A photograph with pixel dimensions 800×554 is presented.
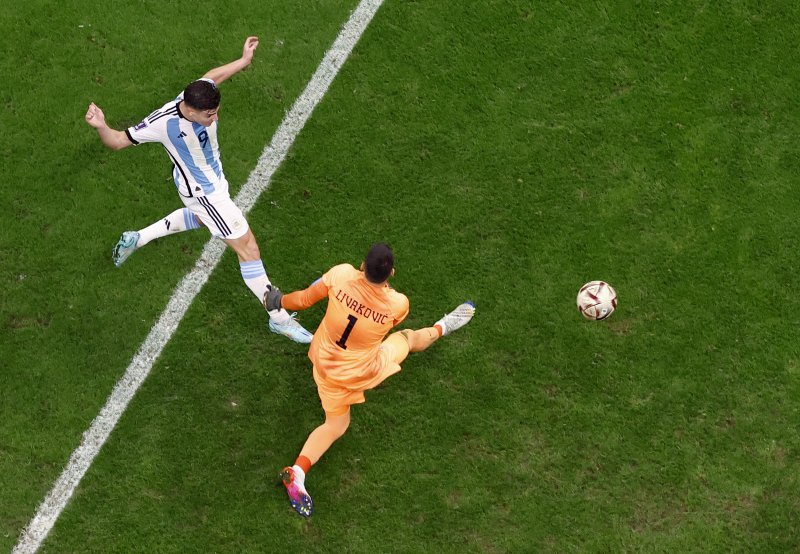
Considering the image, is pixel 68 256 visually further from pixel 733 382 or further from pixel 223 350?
pixel 733 382

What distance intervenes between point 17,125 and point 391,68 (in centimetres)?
359

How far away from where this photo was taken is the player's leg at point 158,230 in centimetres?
682

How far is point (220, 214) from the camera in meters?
6.37

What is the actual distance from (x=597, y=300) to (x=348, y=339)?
230 cm

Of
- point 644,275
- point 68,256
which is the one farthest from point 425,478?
point 68,256

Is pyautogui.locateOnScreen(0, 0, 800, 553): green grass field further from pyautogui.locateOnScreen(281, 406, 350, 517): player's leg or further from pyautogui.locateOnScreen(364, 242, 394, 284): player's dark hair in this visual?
pyautogui.locateOnScreen(364, 242, 394, 284): player's dark hair

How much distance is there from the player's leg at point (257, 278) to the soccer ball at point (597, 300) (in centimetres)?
244

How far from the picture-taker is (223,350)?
7.04m

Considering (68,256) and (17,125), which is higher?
(17,125)

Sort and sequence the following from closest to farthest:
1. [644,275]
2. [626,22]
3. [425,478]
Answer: [425,478]
[644,275]
[626,22]

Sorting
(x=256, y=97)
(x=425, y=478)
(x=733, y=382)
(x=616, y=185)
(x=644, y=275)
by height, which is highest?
(x=256, y=97)

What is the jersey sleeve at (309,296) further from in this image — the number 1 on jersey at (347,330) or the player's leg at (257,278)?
the player's leg at (257,278)

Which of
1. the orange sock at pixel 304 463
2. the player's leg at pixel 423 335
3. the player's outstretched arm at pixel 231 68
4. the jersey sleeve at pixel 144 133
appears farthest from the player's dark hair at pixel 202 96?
the orange sock at pixel 304 463

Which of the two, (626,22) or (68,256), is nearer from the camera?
(68,256)
